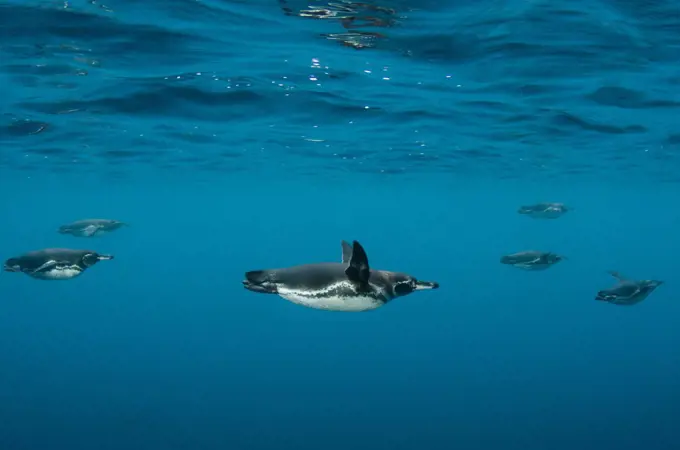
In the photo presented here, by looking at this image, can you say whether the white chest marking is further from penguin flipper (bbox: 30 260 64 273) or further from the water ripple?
the water ripple

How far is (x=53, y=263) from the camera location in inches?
313

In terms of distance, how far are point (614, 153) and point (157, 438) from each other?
75.0 ft

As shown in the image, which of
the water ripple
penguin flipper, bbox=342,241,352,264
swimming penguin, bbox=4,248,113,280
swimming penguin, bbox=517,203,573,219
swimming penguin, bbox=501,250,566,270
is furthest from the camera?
swimming penguin, bbox=517,203,573,219

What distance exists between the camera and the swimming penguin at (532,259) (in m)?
12.6

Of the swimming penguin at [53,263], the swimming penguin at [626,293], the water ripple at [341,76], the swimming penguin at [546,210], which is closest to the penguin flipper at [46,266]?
the swimming penguin at [53,263]

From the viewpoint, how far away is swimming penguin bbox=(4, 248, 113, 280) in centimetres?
794

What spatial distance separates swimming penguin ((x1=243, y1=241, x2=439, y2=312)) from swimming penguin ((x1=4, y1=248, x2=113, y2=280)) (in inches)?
168

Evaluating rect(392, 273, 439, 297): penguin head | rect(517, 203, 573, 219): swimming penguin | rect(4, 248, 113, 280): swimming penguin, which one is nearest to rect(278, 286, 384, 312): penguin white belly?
rect(392, 273, 439, 297): penguin head

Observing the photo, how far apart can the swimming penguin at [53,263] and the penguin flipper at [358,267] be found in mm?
4982

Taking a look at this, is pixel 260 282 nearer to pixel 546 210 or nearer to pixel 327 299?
pixel 327 299

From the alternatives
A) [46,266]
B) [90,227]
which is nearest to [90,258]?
[46,266]

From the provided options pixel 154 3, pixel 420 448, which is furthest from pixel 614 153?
pixel 154 3

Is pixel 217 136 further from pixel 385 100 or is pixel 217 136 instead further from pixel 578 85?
pixel 578 85

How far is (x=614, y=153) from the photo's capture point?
25000 millimetres
